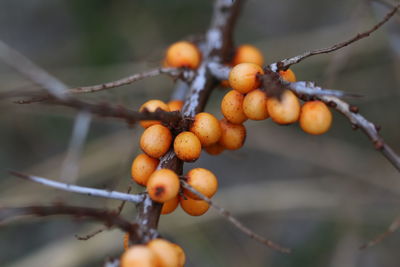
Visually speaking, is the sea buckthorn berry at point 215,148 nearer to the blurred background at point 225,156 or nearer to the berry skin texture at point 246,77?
the berry skin texture at point 246,77

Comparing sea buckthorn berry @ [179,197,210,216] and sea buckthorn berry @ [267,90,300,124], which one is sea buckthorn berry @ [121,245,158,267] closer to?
sea buckthorn berry @ [179,197,210,216]

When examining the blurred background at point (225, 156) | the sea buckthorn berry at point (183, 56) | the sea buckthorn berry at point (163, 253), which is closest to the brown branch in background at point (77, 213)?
the sea buckthorn berry at point (163, 253)

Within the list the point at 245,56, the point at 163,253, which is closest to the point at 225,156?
the point at 245,56

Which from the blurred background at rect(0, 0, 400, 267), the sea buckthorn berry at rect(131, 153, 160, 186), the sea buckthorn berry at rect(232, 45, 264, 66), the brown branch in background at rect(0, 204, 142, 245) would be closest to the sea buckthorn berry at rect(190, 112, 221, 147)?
the sea buckthorn berry at rect(131, 153, 160, 186)

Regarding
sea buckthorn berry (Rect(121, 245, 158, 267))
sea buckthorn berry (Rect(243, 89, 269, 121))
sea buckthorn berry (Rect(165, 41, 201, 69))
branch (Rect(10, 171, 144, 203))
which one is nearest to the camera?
sea buckthorn berry (Rect(121, 245, 158, 267))

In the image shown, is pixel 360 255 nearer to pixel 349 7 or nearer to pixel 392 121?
pixel 392 121

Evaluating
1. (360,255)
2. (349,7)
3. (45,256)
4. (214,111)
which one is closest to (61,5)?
(214,111)
